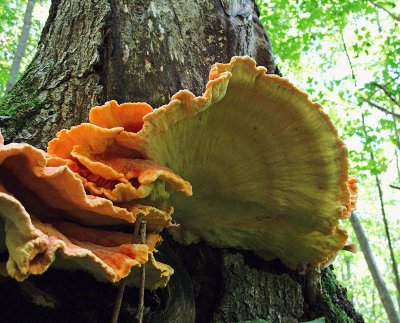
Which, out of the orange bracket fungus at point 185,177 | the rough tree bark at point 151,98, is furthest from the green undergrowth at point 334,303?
the orange bracket fungus at point 185,177

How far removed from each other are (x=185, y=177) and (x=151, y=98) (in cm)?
67

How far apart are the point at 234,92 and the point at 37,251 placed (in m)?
1.07

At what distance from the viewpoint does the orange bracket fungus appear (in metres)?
1.48

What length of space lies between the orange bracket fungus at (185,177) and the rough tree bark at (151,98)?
0.24 m

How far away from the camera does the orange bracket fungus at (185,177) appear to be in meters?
1.48

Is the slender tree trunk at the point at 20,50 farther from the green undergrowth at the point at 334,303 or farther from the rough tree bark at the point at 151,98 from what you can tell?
the green undergrowth at the point at 334,303

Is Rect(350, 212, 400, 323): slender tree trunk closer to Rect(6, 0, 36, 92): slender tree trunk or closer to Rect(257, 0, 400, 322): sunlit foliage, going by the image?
Rect(257, 0, 400, 322): sunlit foliage

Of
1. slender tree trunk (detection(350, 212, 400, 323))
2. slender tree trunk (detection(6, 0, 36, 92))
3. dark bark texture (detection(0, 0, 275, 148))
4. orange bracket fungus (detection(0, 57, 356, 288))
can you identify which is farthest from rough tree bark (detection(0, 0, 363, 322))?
slender tree trunk (detection(6, 0, 36, 92))

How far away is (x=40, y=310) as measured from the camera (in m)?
1.82

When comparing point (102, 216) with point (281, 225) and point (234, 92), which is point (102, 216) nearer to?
point (234, 92)

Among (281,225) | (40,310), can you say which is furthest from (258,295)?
(40,310)

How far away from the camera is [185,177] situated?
2109 mm

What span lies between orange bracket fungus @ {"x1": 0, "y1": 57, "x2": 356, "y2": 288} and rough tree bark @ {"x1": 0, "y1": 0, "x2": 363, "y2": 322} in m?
0.24

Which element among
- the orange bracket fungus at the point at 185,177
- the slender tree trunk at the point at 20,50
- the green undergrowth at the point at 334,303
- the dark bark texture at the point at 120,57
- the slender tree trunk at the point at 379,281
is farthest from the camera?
the slender tree trunk at the point at 20,50
